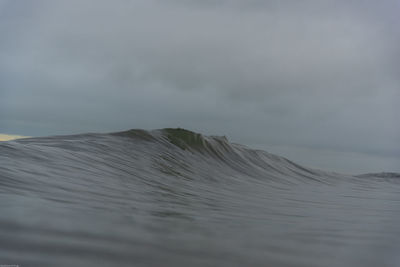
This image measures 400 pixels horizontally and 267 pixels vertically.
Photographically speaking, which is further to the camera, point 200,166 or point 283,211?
point 200,166

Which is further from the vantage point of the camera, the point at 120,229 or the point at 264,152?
the point at 264,152

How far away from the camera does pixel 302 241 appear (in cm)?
217

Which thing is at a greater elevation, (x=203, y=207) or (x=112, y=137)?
(x=112, y=137)

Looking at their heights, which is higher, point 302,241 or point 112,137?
point 112,137

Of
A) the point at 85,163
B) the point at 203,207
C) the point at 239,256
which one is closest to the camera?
the point at 239,256

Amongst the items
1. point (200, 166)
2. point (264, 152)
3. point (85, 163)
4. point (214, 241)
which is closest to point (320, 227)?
point (214, 241)

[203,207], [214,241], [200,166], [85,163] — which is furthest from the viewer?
[200,166]

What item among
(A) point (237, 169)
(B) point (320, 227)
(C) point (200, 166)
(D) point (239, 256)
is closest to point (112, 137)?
(C) point (200, 166)

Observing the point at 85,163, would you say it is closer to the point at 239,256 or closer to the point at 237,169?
the point at 239,256

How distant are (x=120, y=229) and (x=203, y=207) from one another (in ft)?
4.26

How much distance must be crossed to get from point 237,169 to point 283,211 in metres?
5.59

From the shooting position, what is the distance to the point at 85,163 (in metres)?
5.12

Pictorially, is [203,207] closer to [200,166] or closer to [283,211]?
[283,211]

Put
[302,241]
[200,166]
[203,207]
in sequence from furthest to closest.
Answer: [200,166]
[203,207]
[302,241]
